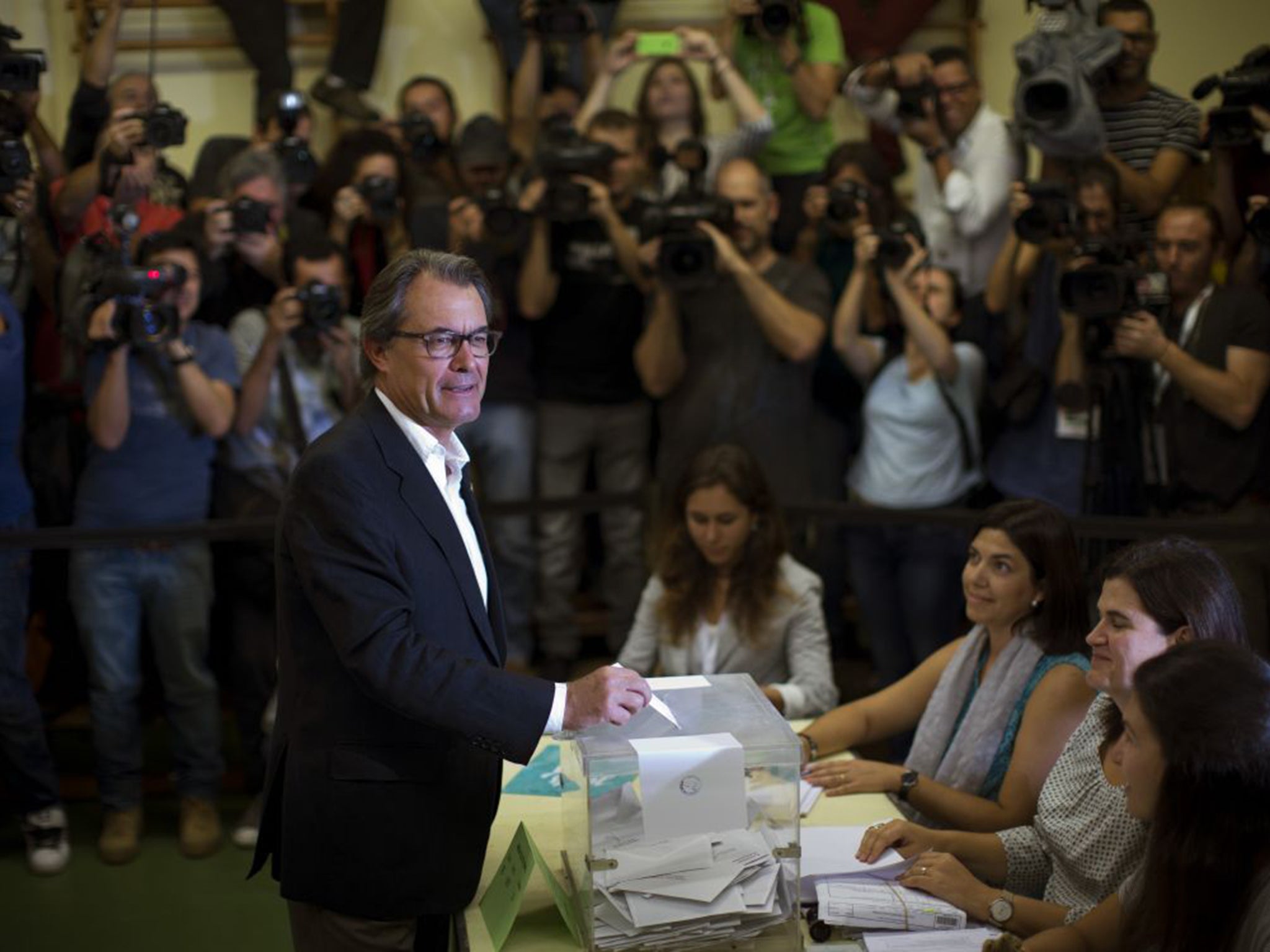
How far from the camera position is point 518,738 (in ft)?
5.72

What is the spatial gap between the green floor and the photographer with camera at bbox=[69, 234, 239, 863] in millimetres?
63

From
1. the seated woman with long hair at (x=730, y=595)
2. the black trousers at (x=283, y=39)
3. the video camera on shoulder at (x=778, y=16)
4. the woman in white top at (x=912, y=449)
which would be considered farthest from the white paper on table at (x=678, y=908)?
the black trousers at (x=283, y=39)

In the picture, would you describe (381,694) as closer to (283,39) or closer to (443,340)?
(443,340)

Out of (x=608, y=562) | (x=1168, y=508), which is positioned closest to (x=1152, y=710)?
(x=1168, y=508)

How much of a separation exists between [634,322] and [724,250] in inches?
Answer: 15.6

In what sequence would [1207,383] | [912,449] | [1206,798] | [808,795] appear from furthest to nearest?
[912,449], [1207,383], [808,795], [1206,798]

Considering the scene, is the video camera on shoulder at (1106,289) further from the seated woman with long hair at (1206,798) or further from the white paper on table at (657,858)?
the white paper on table at (657,858)

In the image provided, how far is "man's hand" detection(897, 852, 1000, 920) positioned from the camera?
1.97m

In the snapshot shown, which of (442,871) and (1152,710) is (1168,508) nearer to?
(1152,710)

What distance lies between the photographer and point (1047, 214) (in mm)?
3559

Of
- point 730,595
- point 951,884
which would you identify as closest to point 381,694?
point 951,884

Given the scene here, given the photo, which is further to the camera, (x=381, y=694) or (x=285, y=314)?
(x=285, y=314)

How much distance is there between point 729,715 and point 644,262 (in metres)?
2.14

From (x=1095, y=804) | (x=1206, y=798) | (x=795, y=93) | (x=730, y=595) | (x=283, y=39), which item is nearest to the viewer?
(x=1206, y=798)
